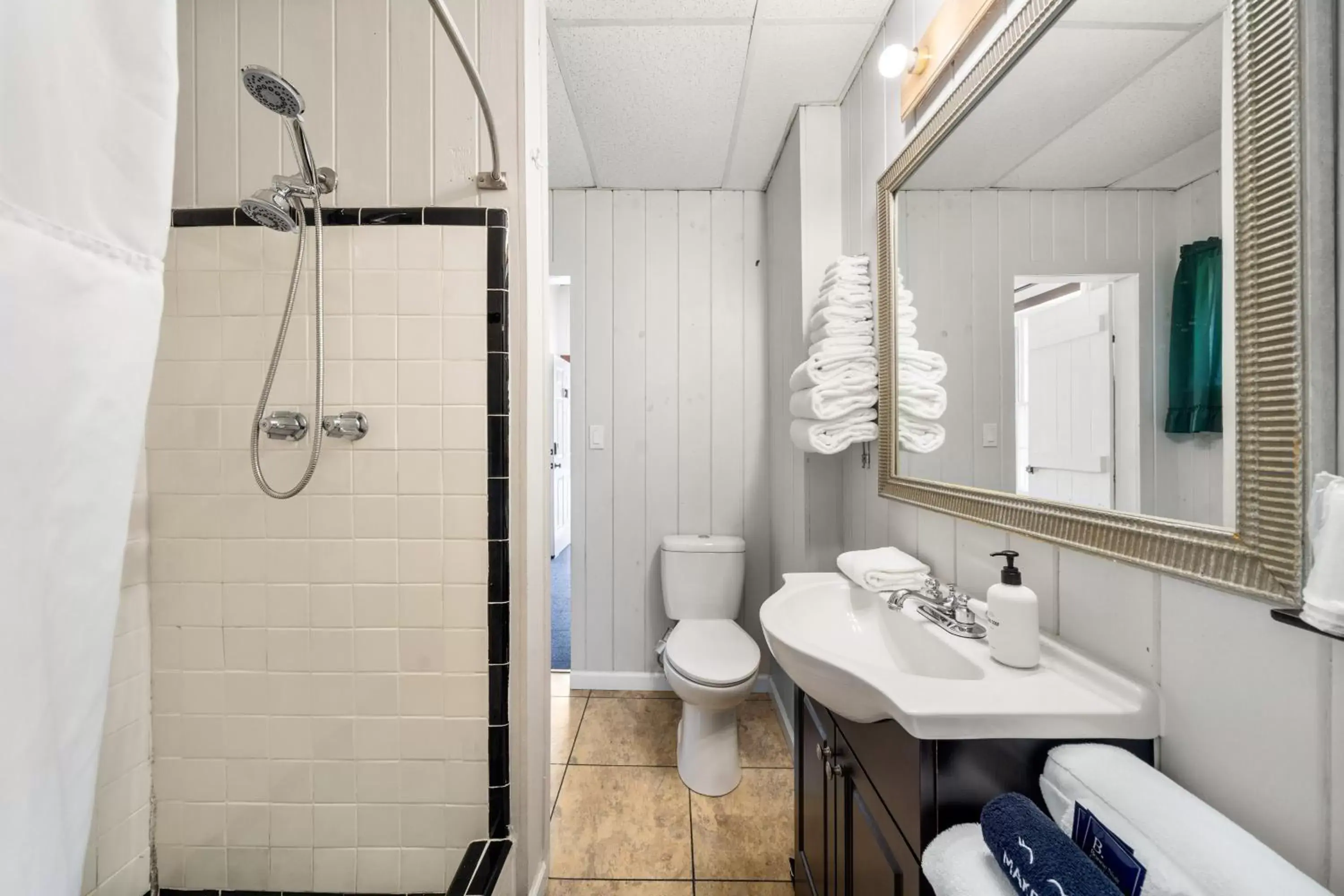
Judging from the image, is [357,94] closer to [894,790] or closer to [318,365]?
[318,365]

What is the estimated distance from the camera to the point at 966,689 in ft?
2.09

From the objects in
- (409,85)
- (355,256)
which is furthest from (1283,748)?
(409,85)

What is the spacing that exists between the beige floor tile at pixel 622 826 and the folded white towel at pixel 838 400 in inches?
47.6

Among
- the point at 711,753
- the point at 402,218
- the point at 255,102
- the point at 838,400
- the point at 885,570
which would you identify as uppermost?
the point at 255,102

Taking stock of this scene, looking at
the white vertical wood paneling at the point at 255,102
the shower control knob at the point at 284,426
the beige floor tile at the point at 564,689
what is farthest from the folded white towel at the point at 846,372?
the beige floor tile at the point at 564,689

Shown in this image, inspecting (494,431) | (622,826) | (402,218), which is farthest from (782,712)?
(402,218)

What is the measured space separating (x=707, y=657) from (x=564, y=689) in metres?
0.96

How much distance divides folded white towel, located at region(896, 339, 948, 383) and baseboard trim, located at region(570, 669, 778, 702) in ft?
5.00

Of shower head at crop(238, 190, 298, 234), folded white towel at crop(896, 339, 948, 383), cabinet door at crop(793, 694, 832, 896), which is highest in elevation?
shower head at crop(238, 190, 298, 234)

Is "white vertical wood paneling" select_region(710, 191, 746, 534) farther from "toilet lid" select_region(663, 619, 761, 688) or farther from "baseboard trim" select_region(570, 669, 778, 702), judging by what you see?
"baseboard trim" select_region(570, 669, 778, 702)

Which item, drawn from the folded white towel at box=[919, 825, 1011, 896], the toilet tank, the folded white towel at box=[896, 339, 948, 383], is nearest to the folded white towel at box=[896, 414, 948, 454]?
the folded white towel at box=[896, 339, 948, 383]

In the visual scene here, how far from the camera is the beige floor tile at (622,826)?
1277mm

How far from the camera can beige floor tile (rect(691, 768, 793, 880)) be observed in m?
1.28

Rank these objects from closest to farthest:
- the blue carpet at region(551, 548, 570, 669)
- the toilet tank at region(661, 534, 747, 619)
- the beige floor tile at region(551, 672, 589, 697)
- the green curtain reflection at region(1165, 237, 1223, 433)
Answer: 1. the green curtain reflection at region(1165, 237, 1223, 433)
2. the toilet tank at region(661, 534, 747, 619)
3. the beige floor tile at region(551, 672, 589, 697)
4. the blue carpet at region(551, 548, 570, 669)
